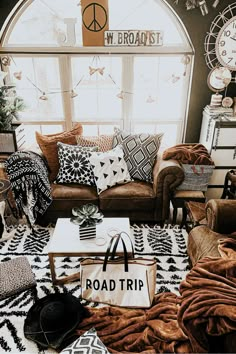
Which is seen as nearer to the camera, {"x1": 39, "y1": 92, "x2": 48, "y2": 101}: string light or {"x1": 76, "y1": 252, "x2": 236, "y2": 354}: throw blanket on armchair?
{"x1": 76, "y1": 252, "x2": 236, "y2": 354}: throw blanket on armchair

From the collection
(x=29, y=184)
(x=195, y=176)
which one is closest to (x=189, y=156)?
(x=195, y=176)

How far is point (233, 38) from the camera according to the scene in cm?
301

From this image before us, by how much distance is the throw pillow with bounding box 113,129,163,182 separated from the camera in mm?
2930

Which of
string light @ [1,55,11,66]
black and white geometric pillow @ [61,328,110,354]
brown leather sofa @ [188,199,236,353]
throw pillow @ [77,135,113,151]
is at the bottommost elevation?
black and white geometric pillow @ [61,328,110,354]

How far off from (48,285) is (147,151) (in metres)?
1.57

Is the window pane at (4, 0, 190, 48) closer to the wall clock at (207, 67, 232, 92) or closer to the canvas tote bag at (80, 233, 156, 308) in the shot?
the wall clock at (207, 67, 232, 92)

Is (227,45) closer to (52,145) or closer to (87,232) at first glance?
(52,145)

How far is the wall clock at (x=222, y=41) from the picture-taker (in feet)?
9.70

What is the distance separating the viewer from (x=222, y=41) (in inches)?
119

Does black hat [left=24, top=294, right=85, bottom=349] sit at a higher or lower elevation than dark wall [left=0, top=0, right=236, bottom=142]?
lower

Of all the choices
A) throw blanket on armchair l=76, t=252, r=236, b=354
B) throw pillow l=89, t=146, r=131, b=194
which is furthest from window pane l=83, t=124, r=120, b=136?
throw blanket on armchair l=76, t=252, r=236, b=354

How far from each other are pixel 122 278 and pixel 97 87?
2309mm

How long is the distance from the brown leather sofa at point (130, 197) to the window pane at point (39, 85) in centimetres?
115

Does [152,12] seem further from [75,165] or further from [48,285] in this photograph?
[48,285]
